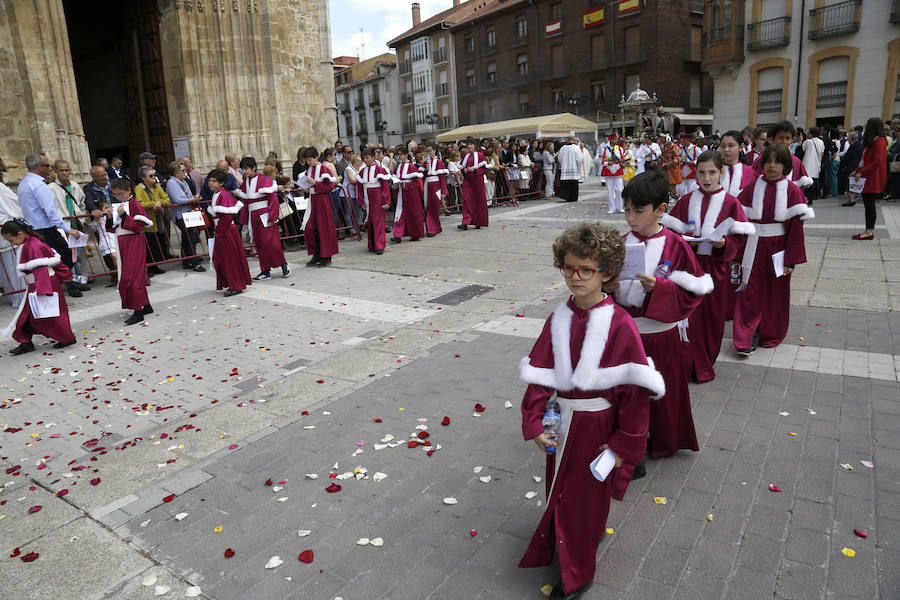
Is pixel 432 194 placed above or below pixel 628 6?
below

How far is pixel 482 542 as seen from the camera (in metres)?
3.01

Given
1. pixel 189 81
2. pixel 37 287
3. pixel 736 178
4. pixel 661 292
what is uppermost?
pixel 189 81

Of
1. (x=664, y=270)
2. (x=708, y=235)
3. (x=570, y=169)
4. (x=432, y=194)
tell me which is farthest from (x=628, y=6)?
(x=664, y=270)

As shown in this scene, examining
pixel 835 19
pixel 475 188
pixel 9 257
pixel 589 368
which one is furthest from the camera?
pixel 835 19

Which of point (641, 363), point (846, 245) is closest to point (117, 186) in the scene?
point (641, 363)

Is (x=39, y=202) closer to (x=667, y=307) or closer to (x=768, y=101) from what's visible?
(x=667, y=307)

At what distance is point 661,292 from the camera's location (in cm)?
336

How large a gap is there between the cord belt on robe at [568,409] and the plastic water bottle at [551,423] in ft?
0.09

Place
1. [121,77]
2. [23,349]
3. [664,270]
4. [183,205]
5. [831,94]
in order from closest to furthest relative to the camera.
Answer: [664,270] < [23,349] < [183,205] < [121,77] < [831,94]

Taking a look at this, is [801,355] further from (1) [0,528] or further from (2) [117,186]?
(2) [117,186]

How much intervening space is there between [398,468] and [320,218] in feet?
24.4

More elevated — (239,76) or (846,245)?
(239,76)

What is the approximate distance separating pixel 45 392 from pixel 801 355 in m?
6.63

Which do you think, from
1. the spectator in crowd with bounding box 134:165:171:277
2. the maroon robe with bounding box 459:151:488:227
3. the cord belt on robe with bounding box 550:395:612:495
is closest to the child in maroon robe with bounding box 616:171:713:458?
the cord belt on robe with bounding box 550:395:612:495
